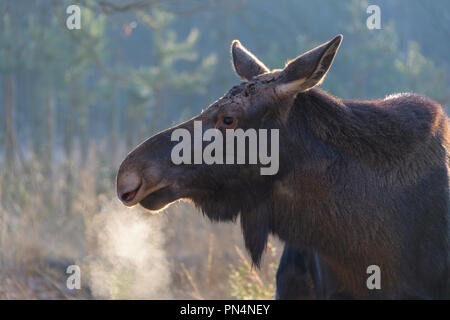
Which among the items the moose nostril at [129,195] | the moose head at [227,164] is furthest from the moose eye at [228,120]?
the moose nostril at [129,195]

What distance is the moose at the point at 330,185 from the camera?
3271 millimetres

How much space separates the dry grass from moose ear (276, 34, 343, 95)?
2799 mm

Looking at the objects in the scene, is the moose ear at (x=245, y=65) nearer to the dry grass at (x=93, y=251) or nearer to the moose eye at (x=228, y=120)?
the moose eye at (x=228, y=120)

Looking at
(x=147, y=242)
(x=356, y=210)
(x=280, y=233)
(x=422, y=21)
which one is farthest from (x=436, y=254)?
(x=422, y=21)

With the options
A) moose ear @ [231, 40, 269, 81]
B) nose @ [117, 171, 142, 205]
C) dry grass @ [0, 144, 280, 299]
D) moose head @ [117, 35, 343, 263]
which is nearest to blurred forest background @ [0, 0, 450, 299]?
dry grass @ [0, 144, 280, 299]

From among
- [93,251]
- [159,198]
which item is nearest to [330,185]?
[159,198]

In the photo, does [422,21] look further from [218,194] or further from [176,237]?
[218,194]

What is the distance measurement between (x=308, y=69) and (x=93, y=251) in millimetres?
5312

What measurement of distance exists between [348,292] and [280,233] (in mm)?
529

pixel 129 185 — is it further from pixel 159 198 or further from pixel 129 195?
pixel 159 198

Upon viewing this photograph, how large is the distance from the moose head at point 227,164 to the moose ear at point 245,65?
0.40 meters

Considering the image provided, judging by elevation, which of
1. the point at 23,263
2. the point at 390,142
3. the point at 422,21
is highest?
the point at 422,21

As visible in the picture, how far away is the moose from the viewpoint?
3.27 m

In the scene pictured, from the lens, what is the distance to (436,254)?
3.28m
